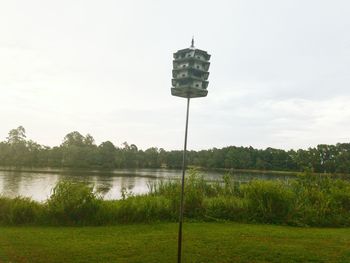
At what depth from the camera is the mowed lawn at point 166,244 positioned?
6574 mm

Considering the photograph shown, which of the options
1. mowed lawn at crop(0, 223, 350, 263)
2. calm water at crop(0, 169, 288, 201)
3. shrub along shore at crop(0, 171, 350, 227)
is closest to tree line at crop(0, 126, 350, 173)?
calm water at crop(0, 169, 288, 201)

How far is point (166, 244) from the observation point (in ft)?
25.2

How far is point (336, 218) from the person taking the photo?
1176cm

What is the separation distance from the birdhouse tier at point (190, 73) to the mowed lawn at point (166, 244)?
3073 millimetres

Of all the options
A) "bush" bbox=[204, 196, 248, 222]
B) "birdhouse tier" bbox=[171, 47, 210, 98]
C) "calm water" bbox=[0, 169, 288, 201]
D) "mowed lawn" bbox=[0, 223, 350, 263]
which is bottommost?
"calm water" bbox=[0, 169, 288, 201]

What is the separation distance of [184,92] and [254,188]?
7.08m

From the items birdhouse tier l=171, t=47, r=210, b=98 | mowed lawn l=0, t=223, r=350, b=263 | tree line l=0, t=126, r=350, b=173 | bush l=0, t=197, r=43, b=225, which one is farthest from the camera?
tree line l=0, t=126, r=350, b=173

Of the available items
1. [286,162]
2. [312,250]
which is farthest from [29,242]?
[286,162]

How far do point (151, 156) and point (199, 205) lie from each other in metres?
74.5

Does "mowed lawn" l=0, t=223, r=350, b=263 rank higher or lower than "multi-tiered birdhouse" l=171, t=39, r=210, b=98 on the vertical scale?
lower

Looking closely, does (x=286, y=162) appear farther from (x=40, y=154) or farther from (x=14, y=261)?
(x=14, y=261)

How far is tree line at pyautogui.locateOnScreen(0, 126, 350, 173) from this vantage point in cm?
6034

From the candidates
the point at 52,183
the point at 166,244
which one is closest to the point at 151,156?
the point at 52,183

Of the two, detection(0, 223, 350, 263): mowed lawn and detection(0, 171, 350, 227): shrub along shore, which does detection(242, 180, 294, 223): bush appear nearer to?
detection(0, 171, 350, 227): shrub along shore
